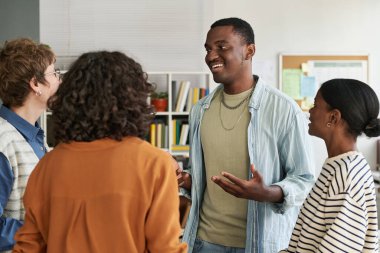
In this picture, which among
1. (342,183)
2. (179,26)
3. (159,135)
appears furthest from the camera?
(179,26)

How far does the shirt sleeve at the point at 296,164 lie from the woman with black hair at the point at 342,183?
0.21 m

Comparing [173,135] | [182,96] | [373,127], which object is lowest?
[173,135]

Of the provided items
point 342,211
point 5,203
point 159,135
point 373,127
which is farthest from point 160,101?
Result: point 342,211

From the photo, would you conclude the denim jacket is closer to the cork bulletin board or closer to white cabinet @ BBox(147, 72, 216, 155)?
white cabinet @ BBox(147, 72, 216, 155)

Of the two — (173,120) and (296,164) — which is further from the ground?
(296,164)

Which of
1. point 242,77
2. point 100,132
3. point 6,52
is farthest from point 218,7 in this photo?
point 100,132

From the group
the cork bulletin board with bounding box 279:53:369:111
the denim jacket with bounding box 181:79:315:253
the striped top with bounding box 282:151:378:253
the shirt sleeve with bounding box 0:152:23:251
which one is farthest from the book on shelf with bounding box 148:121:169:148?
the striped top with bounding box 282:151:378:253

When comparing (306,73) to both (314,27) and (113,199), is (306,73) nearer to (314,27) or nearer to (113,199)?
Answer: (314,27)

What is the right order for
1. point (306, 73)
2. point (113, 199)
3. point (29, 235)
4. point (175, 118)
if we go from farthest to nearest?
point (306, 73) → point (175, 118) → point (29, 235) → point (113, 199)

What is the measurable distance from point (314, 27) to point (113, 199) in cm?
470

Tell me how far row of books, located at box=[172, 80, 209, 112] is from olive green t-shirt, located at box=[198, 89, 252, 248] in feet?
9.69

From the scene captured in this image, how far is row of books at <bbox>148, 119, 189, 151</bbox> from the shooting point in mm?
4934

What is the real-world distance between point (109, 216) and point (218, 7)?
444 centimetres

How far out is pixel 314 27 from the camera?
17.9 feet
